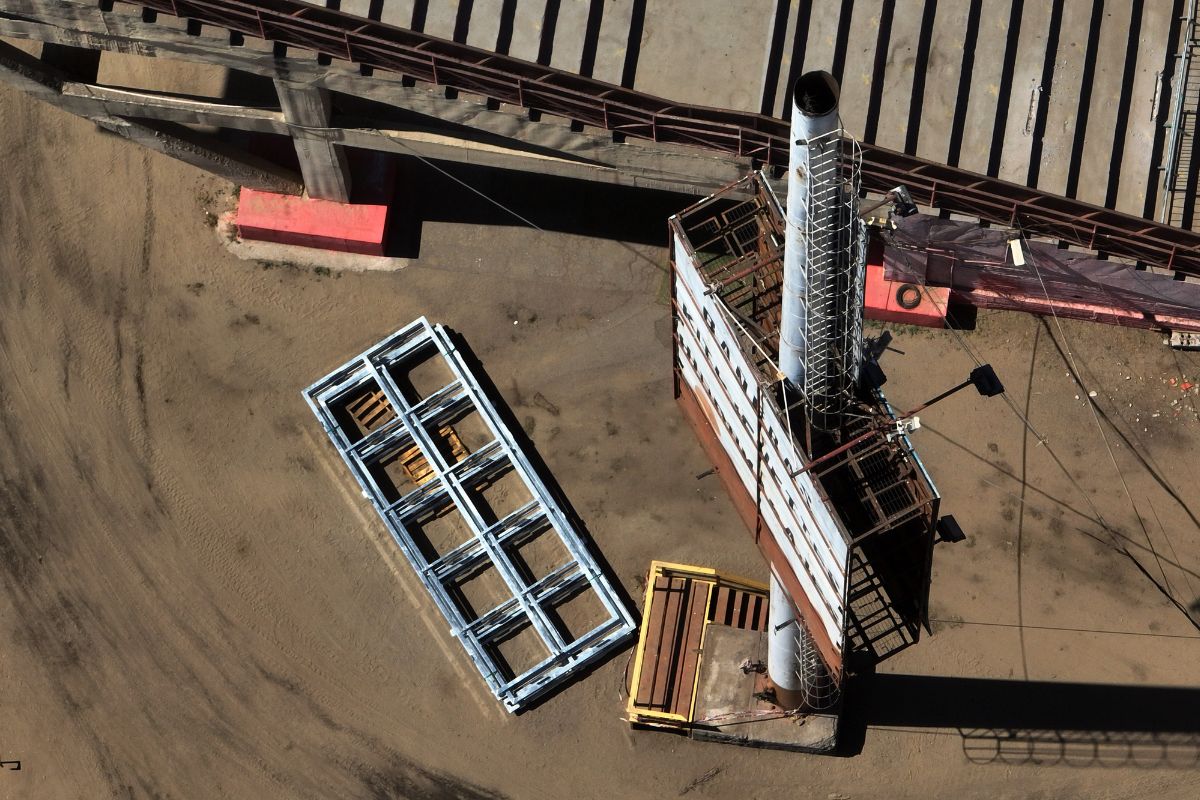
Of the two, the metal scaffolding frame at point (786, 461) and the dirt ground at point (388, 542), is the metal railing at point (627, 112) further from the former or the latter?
the dirt ground at point (388, 542)

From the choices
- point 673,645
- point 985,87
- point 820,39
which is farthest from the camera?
point 673,645

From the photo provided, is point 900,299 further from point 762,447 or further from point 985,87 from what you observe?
point 762,447

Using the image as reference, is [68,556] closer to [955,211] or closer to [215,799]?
[215,799]

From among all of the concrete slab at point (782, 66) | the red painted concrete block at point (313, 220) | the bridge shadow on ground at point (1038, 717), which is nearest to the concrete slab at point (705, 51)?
the concrete slab at point (782, 66)

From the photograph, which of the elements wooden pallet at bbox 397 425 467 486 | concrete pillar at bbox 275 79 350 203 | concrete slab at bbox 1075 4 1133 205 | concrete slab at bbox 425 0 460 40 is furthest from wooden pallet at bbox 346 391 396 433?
concrete slab at bbox 1075 4 1133 205

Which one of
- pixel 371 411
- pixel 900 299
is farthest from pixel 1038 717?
pixel 371 411

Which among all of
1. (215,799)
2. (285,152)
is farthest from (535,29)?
(215,799)
